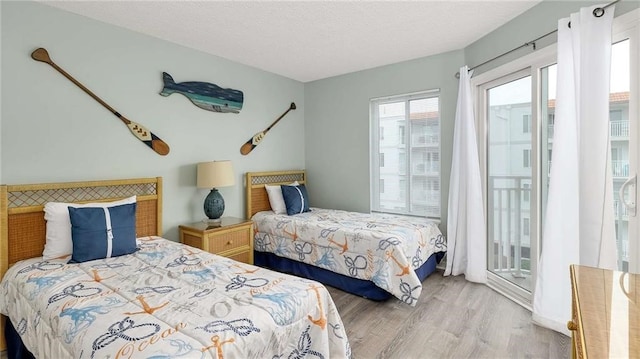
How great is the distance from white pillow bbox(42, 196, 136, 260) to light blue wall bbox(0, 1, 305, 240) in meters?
0.28

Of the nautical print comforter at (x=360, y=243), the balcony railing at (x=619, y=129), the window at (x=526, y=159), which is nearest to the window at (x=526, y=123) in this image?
the window at (x=526, y=159)

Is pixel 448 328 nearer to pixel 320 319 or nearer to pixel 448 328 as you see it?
pixel 448 328

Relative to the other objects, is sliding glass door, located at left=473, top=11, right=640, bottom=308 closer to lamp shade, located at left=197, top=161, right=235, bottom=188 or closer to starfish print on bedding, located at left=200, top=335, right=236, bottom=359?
starfish print on bedding, located at left=200, top=335, right=236, bottom=359

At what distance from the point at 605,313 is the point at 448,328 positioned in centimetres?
158

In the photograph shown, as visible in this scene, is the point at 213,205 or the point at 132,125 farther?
the point at 213,205

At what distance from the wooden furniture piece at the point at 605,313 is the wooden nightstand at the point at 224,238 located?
2.62 m

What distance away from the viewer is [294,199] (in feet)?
12.4

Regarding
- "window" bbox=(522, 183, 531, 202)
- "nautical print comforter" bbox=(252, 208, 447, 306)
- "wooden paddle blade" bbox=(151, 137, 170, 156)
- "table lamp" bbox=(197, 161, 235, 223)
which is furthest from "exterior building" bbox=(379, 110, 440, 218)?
"wooden paddle blade" bbox=(151, 137, 170, 156)

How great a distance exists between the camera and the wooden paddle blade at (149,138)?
275 cm

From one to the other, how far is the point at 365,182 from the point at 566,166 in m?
2.24

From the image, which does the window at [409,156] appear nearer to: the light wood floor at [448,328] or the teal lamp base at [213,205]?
the light wood floor at [448,328]

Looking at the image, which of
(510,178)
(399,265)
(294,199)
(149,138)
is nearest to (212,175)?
(149,138)

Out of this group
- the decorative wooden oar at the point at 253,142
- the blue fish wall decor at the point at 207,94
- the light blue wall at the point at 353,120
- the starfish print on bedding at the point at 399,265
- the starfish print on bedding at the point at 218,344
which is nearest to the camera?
the starfish print on bedding at the point at 218,344

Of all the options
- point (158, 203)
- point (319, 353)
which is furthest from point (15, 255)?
point (319, 353)
